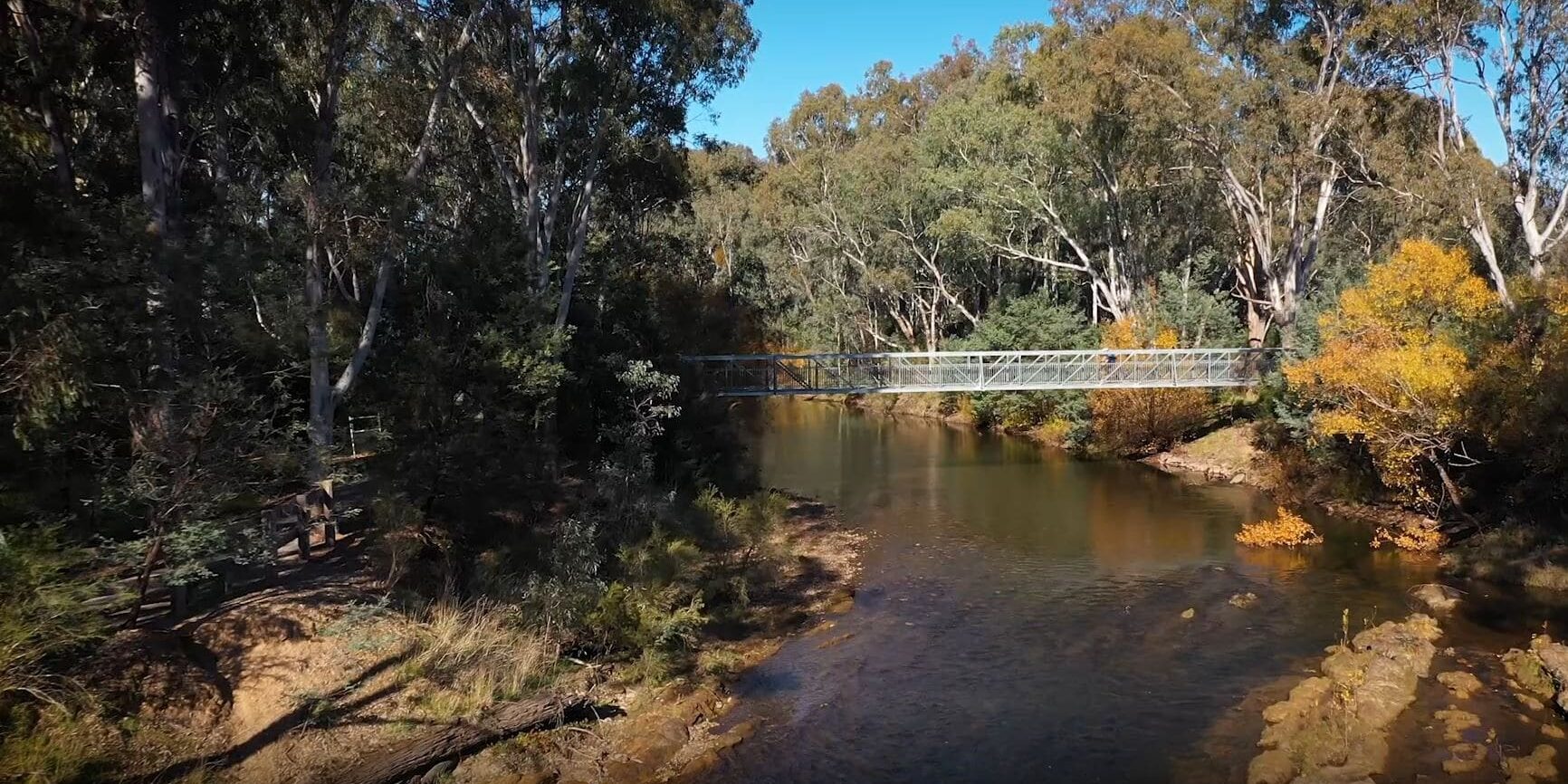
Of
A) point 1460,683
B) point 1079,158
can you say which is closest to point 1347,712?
point 1460,683

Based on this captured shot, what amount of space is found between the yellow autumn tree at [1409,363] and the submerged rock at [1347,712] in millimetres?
5759

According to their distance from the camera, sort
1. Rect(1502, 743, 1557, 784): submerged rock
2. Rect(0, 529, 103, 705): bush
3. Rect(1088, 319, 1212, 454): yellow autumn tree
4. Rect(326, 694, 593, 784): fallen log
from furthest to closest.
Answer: Rect(1088, 319, 1212, 454): yellow autumn tree
Rect(1502, 743, 1557, 784): submerged rock
Rect(326, 694, 593, 784): fallen log
Rect(0, 529, 103, 705): bush

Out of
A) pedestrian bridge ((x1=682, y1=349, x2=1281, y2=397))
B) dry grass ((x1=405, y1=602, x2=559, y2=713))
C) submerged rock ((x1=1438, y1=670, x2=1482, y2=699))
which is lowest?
submerged rock ((x1=1438, y1=670, x2=1482, y2=699))

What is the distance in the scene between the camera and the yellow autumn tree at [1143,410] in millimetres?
29016

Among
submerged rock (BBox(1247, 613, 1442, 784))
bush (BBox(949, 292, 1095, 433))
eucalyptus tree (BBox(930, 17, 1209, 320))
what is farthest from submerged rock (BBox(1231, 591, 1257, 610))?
bush (BBox(949, 292, 1095, 433))

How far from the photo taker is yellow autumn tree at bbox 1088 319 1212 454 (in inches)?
1142

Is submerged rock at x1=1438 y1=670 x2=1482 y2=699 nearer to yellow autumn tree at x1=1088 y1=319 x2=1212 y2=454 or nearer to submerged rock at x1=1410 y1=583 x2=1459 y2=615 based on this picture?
submerged rock at x1=1410 y1=583 x2=1459 y2=615

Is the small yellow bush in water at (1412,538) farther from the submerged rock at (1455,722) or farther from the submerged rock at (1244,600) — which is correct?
the submerged rock at (1455,722)

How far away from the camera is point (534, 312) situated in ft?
50.1

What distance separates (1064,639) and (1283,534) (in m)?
7.97

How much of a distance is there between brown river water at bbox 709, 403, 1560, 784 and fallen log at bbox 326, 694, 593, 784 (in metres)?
2.00

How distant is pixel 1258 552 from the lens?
59.9 ft

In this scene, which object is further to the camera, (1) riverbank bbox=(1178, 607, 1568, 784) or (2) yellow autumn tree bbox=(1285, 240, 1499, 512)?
(2) yellow autumn tree bbox=(1285, 240, 1499, 512)

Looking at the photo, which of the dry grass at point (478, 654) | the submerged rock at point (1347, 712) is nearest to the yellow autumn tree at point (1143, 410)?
the submerged rock at point (1347, 712)
